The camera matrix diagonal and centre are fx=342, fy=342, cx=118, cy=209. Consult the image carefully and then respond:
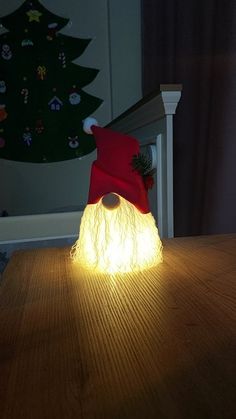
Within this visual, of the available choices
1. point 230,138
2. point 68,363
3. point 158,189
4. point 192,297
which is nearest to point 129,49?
point 230,138

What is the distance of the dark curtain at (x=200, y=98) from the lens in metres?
1.47

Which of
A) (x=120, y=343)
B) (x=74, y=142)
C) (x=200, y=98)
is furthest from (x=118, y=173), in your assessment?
(x=74, y=142)

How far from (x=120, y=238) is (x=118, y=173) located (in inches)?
4.4

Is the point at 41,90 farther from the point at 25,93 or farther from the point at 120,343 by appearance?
the point at 120,343

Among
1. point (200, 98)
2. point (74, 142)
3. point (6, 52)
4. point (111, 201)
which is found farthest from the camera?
point (74, 142)

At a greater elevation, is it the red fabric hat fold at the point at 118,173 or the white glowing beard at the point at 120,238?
the red fabric hat fold at the point at 118,173

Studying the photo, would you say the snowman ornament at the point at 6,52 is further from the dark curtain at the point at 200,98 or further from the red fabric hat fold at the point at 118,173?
the red fabric hat fold at the point at 118,173

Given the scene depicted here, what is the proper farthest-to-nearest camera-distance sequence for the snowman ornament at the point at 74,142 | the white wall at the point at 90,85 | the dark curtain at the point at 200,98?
the snowman ornament at the point at 74,142 → the white wall at the point at 90,85 → the dark curtain at the point at 200,98

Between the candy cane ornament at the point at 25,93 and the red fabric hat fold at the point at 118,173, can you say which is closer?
the red fabric hat fold at the point at 118,173

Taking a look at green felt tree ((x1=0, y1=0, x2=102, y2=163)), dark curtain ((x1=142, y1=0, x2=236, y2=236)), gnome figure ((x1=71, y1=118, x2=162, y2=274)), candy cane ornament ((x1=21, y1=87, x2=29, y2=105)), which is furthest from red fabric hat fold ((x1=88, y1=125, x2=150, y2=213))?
candy cane ornament ((x1=21, y1=87, x2=29, y2=105))

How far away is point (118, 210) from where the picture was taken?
1.93 feet

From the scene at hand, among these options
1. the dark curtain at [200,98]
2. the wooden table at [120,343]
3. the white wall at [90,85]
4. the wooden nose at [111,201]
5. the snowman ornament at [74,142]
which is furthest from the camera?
the snowman ornament at [74,142]

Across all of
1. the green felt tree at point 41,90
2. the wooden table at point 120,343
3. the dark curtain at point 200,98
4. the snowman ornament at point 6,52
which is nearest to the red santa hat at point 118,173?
the wooden table at point 120,343

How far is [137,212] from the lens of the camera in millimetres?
597
